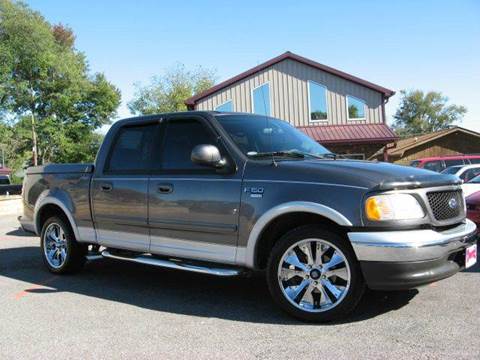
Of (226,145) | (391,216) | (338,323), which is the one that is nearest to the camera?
(391,216)

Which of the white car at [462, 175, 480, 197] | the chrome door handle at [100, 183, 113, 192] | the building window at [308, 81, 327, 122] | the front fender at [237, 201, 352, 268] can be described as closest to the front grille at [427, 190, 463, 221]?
the front fender at [237, 201, 352, 268]

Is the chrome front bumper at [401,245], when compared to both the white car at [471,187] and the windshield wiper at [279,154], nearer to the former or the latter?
the windshield wiper at [279,154]

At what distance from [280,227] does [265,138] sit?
1072 mm

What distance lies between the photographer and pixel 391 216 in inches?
160

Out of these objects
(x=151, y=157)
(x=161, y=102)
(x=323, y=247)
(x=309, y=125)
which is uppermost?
(x=161, y=102)

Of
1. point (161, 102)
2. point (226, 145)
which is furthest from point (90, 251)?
point (161, 102)

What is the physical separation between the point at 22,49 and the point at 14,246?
30.0 metres

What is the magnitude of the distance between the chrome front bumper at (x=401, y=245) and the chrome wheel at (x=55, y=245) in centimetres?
421

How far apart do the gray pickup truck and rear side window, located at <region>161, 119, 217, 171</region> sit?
0.5 inches

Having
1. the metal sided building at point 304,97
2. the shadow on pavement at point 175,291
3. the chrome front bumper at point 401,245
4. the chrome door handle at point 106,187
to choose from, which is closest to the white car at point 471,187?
the shadow on pavement at point 175,291

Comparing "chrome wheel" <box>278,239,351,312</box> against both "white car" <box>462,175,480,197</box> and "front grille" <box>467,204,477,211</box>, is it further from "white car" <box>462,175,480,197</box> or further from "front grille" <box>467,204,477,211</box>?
"white car" <box>462,175,480,197</box>

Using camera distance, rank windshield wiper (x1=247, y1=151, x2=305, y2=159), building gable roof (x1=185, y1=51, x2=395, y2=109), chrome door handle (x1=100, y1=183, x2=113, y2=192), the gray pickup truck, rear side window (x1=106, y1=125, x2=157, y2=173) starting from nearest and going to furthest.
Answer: the gray pickup truck → windshield wiper (x1=247, y1=151, x2=305, y2=159) → rear side window (x1=106, y1=125, x2=157, y2=173) → chrome door handle (x1=100, y1=183, x2=113, y2=192) → building gable roof (x1=185, y1=51, x2=395, y2=109)

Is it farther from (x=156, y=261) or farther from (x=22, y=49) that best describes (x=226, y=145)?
(x=22, y=49)

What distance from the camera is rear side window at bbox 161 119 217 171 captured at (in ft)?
17.5
